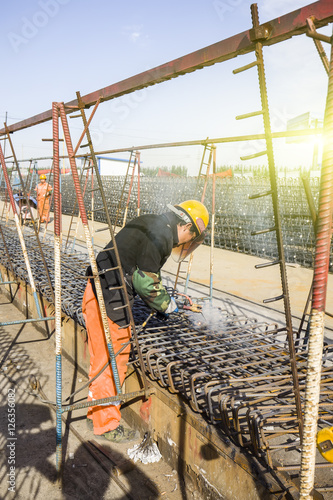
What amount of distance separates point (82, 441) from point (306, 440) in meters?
2.86

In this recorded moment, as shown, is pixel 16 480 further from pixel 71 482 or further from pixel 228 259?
pixel 228 259

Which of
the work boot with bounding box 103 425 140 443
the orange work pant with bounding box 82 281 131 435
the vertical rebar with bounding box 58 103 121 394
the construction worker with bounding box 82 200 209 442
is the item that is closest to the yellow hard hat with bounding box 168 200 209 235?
the construction worker with bounding box 82 200 209 442

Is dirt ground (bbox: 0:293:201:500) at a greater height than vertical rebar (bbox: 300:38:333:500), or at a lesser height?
lesser

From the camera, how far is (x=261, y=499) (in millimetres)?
2172

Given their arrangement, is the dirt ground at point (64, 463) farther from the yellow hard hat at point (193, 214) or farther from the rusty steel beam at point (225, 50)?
the rusty steel beam at point (225, 50)

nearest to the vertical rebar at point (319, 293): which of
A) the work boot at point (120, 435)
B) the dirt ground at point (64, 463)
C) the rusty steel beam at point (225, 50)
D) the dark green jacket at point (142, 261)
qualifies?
the rusty steel beam at point (225, 50)

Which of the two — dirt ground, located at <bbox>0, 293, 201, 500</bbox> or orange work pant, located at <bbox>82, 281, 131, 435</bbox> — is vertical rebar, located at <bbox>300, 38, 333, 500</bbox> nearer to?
dirt ground, located at <bbox>0, 293, 201, 500</bbox>

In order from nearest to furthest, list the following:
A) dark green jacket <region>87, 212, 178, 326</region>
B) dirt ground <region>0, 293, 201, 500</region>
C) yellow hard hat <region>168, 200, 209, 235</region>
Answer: dirt ground <region>0, 293, 201, 500</region>, dark green jacket <region>87, 212, 178, 326</region>, yellow hard hat <region>168, 200, 209, 235</region>

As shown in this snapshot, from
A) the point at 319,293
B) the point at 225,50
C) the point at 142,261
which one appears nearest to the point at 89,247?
the point at 142,261

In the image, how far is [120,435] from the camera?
3.60m

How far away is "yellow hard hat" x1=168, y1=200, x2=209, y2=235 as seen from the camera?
3.50 metres

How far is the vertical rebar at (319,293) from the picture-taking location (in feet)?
3.77

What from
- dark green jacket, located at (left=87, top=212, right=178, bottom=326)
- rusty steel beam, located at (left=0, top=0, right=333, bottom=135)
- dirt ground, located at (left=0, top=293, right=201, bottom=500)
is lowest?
dirt ground, located at (left=0, top=293, right=201, bottom=500)

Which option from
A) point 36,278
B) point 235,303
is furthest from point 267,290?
point 36,278
